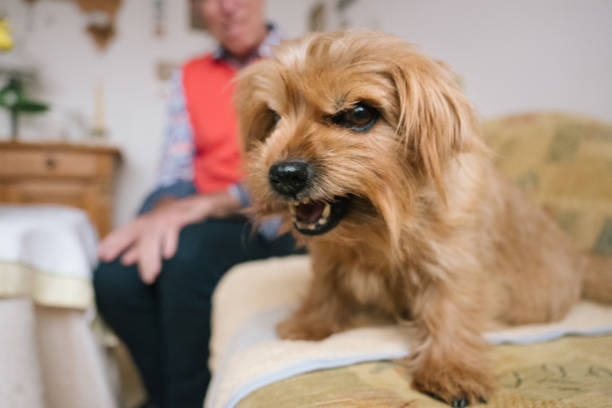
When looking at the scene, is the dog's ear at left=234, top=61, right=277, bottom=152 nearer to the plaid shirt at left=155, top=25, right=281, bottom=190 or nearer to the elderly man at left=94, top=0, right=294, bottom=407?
the elderly man at left=94, top=0, right=294, bottom=407

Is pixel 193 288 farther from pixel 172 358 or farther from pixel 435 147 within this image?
pixel 435 147

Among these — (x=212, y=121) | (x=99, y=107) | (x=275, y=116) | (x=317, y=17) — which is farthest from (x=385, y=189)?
(x=99, y=107)

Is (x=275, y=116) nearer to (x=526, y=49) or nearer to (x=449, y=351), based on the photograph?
(x=449, y=351)

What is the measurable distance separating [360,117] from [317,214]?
0.23m

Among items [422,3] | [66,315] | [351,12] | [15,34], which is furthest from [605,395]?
[15,34]

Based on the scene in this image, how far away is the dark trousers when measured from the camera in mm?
1393

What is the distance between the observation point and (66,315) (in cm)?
139

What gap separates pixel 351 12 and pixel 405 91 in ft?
8.91

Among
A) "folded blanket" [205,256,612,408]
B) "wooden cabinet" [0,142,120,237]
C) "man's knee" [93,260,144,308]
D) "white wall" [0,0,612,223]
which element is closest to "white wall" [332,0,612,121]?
"white wall" [0,0,612,223]

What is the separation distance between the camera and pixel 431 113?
0.77 m

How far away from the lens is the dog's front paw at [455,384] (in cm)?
74

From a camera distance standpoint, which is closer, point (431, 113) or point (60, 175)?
point (431, 113)

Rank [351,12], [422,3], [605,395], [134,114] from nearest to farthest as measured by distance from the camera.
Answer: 1. [605,395]
2. [422,3]
3. [351,12]
4. [134,114]

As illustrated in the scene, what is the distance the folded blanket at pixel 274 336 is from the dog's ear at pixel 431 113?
391mm
